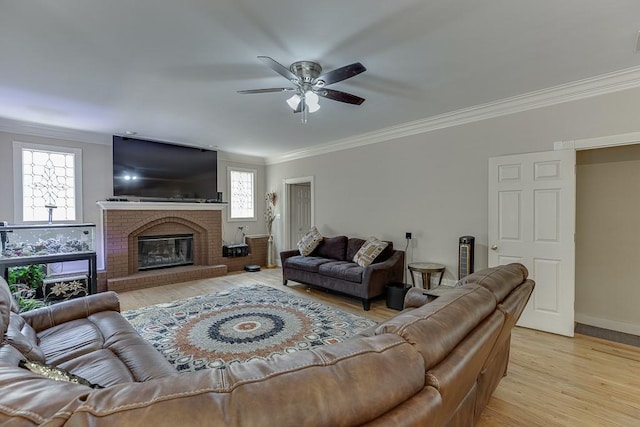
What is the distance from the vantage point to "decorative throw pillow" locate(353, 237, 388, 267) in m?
4.34

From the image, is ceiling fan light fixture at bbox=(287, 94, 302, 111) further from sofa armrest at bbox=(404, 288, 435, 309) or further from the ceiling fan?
sofa armrest at bbox=(404, 288, 435, 309)

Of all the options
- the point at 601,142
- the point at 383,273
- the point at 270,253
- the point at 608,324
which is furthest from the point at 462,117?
the point at 270,253

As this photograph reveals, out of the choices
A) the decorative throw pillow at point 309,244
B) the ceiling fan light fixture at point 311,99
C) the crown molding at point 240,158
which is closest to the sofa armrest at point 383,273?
the decorative throw pillow at point 309,244

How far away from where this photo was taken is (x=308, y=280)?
4.80 metres

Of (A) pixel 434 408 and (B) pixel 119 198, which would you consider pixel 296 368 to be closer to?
(A) pixel 434 408

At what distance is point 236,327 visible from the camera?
330 cm

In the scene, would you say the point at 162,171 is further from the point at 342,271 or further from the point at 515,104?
the point at 515,104

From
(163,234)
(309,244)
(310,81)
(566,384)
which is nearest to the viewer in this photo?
(566,384)

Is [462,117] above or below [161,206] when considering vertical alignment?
above

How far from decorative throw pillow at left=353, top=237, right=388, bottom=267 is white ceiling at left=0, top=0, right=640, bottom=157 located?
6.38ft

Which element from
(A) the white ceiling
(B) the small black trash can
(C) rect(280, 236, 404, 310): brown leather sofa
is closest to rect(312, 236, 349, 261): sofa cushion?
(C) rect(280, 236, 404, 310): brown leather sofa

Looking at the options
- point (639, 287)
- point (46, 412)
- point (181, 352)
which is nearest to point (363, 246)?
point (181, 352)

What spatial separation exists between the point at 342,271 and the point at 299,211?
330cm

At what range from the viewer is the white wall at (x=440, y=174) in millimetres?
3148
